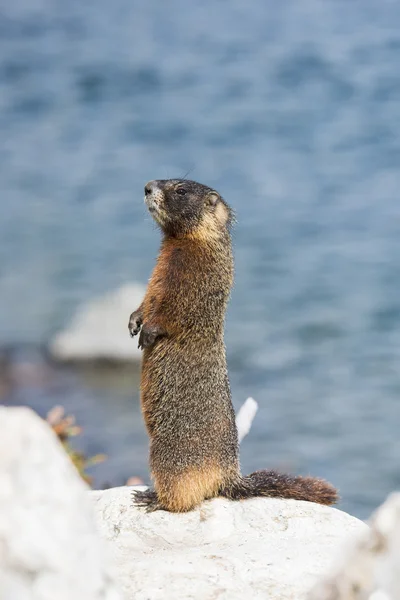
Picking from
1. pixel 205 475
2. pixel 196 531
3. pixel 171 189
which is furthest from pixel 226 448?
pixel 171 189

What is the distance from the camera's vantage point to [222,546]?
16.5 feet

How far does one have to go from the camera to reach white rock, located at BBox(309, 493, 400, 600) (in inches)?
113

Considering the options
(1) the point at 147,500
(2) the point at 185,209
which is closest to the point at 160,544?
(1) the point at 147,500

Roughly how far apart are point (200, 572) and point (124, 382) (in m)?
8.53

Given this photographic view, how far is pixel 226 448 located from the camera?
6000 millimetres

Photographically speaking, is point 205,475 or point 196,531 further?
point 205,475

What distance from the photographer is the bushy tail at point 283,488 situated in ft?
19.7

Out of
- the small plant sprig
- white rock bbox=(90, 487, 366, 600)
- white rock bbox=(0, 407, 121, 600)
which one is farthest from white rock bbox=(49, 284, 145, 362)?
white rock bbox=(0, 407, 121, 600)

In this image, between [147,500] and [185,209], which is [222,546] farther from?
[185,209]

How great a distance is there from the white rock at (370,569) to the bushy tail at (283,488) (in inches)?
118

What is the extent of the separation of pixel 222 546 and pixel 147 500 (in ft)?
3.51

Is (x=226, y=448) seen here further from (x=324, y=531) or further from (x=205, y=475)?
(x=324, y=531)

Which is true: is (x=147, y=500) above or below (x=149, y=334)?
below

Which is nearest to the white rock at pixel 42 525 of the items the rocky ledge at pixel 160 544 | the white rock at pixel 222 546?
the rocky ledge at pixel 160 544
